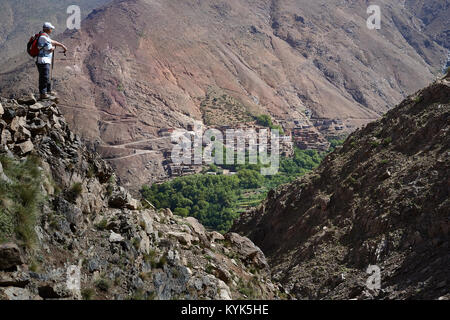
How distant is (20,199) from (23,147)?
59.3 inches

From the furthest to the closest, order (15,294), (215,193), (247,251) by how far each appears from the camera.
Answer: (215,193) → (247,251) → (15,294)

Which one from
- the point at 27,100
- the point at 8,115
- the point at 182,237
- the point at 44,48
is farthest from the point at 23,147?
the point at 182,237

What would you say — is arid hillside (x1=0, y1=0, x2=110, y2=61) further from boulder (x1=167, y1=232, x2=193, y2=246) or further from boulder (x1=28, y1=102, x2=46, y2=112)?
boulder (x1=167, y1=232, x2=193, y2=246)

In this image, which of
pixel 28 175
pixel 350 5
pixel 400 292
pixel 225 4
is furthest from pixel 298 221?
pixel 350 5

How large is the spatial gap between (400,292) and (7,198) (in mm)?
9955

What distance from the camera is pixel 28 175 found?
344 inches

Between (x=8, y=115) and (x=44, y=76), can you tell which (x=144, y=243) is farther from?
(x=44, y=76)

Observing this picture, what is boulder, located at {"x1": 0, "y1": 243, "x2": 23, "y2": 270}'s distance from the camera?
7.16 m

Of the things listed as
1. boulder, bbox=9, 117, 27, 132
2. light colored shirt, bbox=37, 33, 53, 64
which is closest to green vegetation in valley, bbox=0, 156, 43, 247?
boulder, bbox=9, 117, 27, 132

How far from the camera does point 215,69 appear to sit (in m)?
99.8

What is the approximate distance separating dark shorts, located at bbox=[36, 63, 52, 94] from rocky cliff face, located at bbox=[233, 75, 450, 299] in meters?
10.2

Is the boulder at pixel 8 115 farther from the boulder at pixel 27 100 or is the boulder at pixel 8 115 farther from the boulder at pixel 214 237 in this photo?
the boulder at pixel 214 237

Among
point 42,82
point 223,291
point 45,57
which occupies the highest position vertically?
point 45,57

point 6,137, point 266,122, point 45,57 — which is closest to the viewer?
point 6,137
